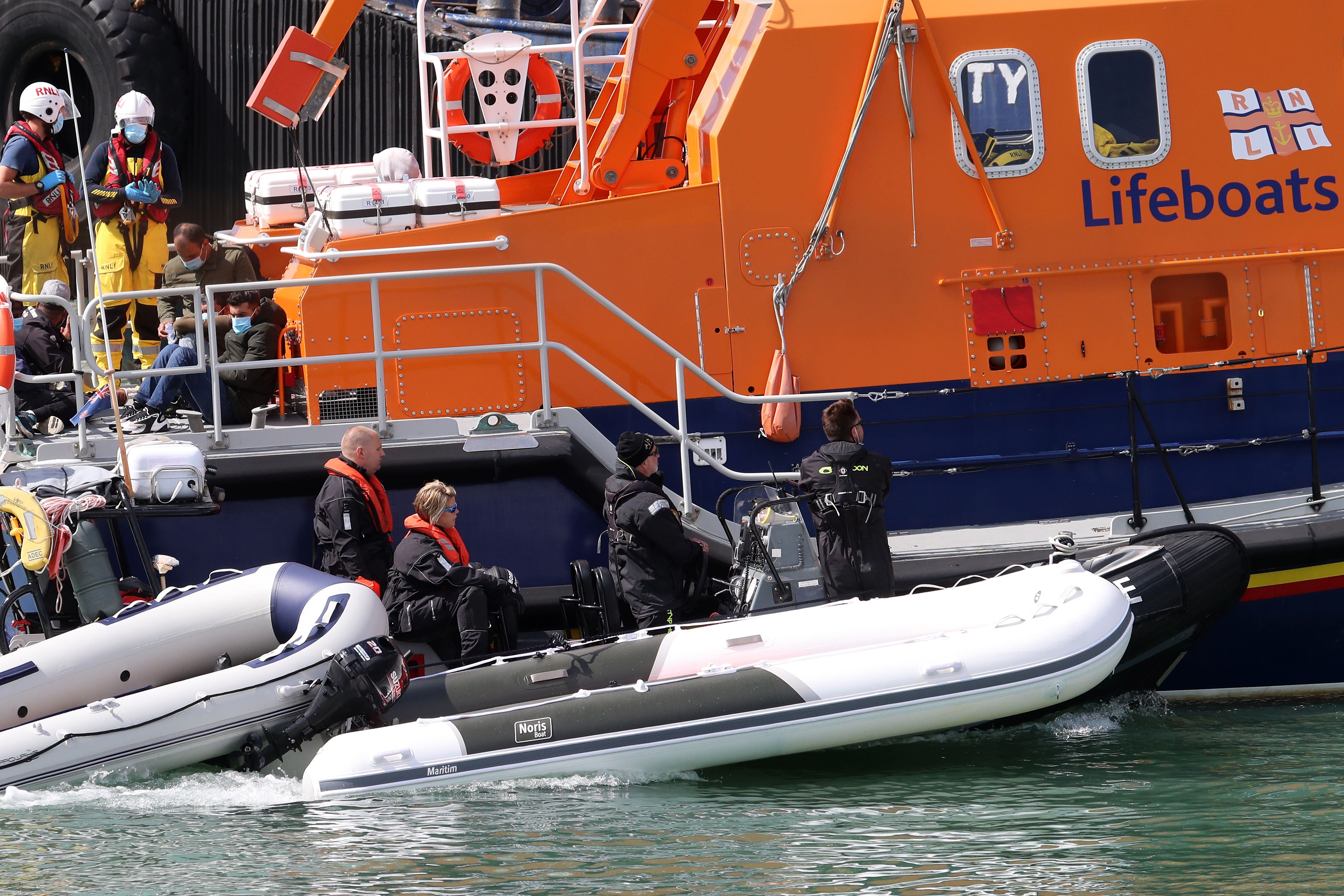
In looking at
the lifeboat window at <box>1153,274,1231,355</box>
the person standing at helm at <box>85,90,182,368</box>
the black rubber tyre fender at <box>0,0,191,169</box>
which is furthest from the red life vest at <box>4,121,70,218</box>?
the lifeboat window at <box>1153,274,1231,355</box>

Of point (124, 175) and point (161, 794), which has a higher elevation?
point (124, 175)

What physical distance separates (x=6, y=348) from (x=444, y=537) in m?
2.07

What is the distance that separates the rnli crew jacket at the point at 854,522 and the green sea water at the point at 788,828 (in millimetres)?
666

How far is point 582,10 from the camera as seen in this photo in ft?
44.0

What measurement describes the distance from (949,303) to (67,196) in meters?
5.85

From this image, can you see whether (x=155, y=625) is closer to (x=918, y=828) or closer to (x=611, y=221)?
(x=611, y=221)

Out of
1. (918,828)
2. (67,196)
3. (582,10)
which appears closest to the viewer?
(918,828)

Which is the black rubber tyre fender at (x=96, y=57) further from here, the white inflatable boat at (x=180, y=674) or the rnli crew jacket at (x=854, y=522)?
the rnli crew jacket at (x=854, y=522)

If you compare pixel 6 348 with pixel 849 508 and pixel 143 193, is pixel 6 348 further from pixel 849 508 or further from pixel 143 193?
pixel 849 508

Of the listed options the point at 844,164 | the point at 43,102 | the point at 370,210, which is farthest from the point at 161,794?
the point at 43,102

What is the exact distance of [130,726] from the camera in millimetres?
5230

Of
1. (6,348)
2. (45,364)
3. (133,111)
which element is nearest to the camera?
(6,348)

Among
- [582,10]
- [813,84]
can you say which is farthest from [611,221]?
[582,10]

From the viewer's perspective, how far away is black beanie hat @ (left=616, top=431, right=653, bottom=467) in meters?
5.80
